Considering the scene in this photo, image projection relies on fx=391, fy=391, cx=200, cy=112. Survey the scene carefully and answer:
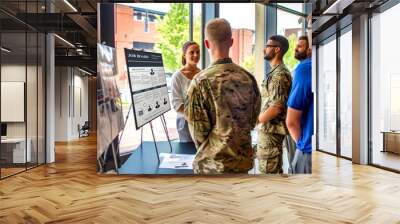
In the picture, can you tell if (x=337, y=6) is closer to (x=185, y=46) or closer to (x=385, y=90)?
(x=385, y=90)

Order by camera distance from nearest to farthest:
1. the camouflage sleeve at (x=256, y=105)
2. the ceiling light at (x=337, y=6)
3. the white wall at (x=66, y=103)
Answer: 1. the camouflage sleeve at (x=256, y=105)
2. the ceiling light at (x=337, y=6)
3. the white wall at (x=66, y=103)

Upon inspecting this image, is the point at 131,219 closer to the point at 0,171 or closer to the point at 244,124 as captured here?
the point at 244,124

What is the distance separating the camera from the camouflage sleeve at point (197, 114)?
5473 millimetres

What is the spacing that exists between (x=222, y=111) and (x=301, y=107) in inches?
57.6

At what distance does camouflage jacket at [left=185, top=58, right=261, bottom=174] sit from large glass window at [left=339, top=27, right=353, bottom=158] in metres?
4.18

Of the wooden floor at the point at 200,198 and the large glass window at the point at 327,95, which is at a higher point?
the large glass window at the point at 327,95

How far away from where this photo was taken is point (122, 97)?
236 inches

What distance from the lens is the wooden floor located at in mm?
4039

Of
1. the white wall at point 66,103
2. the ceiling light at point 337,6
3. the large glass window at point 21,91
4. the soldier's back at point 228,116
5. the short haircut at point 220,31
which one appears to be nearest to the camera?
the soldier's back at point 228,116

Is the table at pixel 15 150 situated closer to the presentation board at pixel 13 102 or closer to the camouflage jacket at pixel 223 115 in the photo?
the presentation board at pixel 13 102

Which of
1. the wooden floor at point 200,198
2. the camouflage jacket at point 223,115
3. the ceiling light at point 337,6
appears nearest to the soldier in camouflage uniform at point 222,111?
the camouflage jacket at point 223,115

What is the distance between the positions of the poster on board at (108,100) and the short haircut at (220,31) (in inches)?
59.5

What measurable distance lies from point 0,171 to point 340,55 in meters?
Answer: 7.95

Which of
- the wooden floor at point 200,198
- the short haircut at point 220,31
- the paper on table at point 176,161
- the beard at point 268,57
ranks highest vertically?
the short haircut at point 220,31
